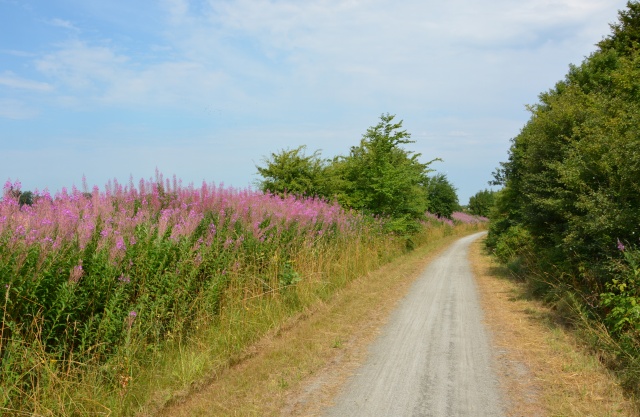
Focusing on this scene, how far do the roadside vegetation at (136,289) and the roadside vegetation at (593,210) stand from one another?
499 cm

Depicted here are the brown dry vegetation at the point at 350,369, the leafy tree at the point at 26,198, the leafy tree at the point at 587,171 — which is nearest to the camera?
the brown dry vegetation at the point at 350,369

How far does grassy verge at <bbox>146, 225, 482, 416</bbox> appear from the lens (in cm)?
488

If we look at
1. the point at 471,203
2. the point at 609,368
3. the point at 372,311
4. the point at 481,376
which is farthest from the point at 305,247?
the point at 471,203

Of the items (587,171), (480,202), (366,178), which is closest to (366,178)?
(366,178)

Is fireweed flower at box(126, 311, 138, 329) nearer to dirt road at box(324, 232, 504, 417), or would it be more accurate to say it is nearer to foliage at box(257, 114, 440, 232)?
dirt road at box(324, 232, 504, 417)

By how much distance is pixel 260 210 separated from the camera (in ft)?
32.1

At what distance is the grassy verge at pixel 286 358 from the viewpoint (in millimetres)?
4883

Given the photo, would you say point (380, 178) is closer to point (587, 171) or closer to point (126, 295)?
point (587, 171)

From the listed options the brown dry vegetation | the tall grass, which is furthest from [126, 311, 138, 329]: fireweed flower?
the brown dry vegetation

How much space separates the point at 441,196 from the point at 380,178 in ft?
103

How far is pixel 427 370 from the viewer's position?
5969 mm

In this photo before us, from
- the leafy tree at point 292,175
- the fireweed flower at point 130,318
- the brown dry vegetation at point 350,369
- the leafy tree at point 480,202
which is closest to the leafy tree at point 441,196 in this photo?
the leafy tree at point 480,202

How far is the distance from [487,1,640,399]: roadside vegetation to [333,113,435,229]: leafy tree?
626 cm

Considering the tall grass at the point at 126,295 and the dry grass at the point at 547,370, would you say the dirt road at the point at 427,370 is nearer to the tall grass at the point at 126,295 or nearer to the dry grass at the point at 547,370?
the dry grass at the point at 547,370
